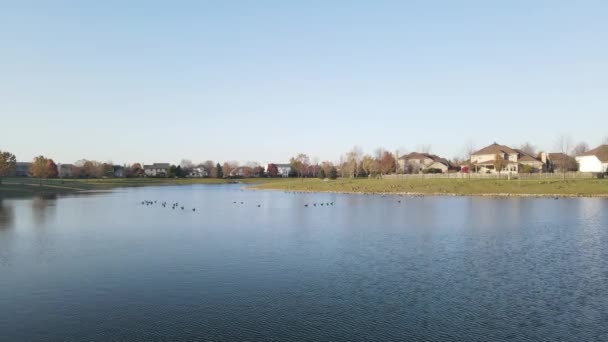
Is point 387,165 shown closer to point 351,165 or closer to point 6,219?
point 351,165

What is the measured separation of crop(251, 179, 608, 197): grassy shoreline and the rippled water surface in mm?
39854

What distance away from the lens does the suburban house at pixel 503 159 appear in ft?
414

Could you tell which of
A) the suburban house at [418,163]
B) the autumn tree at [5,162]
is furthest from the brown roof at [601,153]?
the autumn tree at [5,162]

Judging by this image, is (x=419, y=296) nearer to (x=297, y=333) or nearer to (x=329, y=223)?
(x=297, y=333)

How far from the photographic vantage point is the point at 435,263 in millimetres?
27000

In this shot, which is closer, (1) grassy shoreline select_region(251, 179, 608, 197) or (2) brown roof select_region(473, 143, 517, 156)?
(1) grassy shoreline select_region(251, 179, 608, 197)

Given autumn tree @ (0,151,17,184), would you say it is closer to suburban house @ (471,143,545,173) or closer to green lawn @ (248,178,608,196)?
green lawn @ (248,178,608,196)

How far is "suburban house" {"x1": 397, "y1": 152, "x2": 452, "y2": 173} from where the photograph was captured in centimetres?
17412

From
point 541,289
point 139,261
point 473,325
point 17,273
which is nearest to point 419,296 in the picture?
point 473,325

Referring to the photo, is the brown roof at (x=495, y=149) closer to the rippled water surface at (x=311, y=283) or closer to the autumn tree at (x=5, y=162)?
the rippled water surface at (x=311, y=283)

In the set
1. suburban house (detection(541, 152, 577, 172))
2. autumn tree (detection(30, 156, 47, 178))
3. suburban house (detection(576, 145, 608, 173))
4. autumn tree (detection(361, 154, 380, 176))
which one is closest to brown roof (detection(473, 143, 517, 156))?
suburban house (detection(541, 152, 577, 172))

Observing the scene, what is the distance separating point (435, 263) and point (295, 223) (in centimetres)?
2356

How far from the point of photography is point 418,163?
183375 mm

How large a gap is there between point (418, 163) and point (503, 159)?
5760 cm
